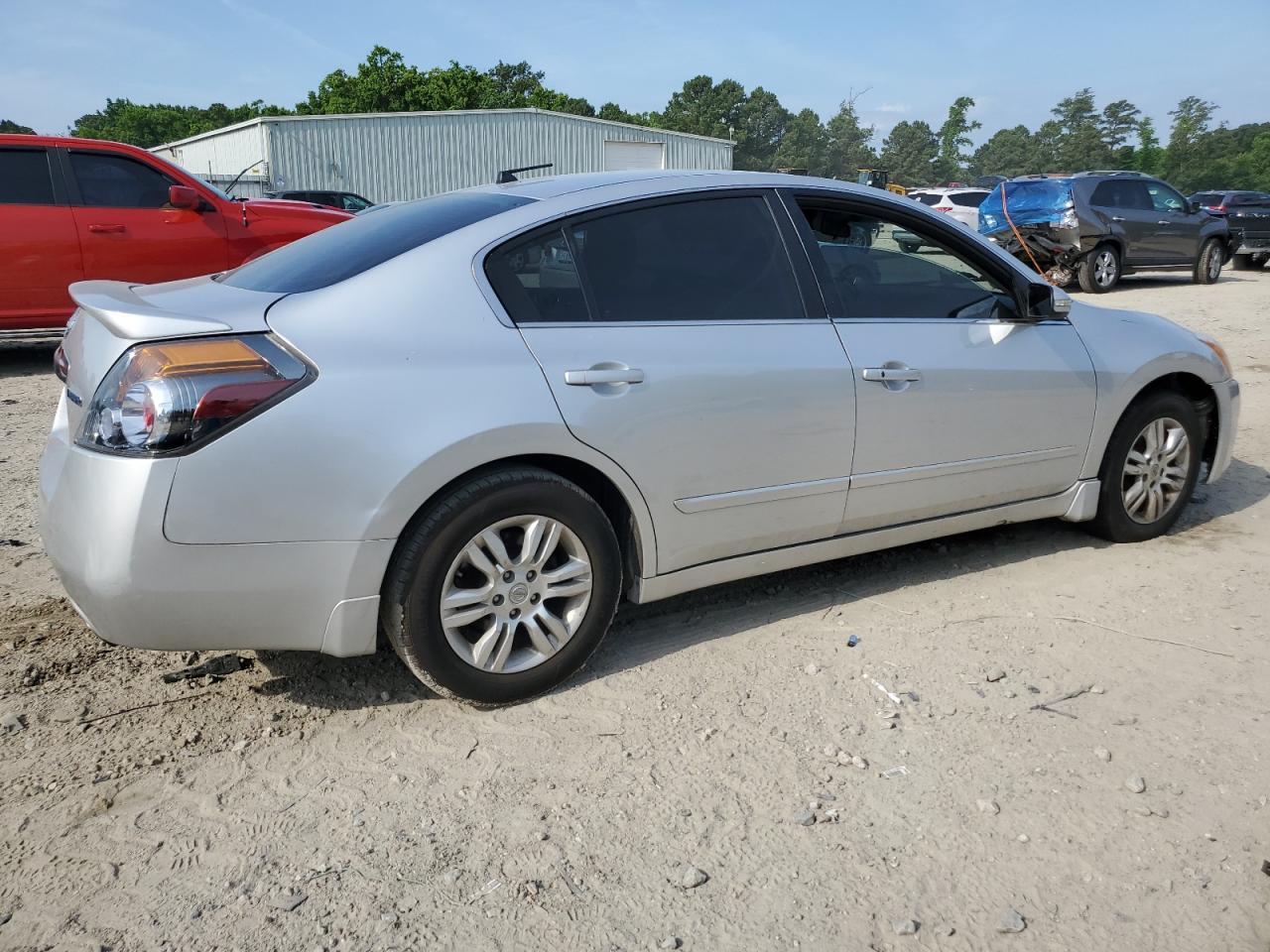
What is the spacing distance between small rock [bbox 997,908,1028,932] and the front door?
66.1 inches

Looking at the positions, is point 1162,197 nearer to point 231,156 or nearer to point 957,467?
point 957,467

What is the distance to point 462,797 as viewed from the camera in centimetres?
273

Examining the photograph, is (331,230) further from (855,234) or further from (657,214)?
(855,234)

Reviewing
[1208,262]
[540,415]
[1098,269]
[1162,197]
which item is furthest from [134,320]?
[1208,262]

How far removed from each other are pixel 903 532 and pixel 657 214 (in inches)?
60.4

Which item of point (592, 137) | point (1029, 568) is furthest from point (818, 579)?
point (592, 137)

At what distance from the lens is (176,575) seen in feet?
8.80

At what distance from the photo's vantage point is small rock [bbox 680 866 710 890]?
2.40 m

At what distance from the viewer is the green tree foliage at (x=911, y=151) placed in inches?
4758

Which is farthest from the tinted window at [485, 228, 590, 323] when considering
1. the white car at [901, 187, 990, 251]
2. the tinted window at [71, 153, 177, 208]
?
the white car at [901, 187, 990, 251]

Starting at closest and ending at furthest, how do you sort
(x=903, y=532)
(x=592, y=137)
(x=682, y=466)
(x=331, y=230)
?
(x=682, y=466)
(x=331, y=230)
(x=903, y=532)
(x=592, y=137)

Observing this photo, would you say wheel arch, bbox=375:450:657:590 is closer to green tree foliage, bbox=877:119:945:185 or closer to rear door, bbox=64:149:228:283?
rear door, bbox=64:149:228:283

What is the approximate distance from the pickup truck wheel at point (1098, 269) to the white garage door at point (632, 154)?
2532cm

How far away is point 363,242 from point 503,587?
3.97ft
